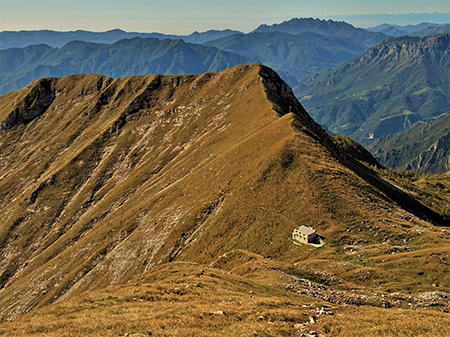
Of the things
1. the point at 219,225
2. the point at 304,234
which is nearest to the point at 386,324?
the point at 304,234

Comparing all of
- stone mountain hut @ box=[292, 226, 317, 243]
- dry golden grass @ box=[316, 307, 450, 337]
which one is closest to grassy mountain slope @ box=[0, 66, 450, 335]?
stone mountain hut @ box=[292, 226, 317, 243]

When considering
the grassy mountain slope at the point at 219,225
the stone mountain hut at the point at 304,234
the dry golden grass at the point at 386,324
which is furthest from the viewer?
the stone mountain hut at the point at 304,234

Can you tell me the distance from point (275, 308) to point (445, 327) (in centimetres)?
1795

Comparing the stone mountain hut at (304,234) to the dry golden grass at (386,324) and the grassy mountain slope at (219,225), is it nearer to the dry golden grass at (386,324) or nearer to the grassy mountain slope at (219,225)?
the grassy mountain slope at (219,225)

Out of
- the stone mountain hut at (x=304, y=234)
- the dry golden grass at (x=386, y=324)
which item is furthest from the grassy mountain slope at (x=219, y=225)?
the dry golden grass at (x=386, y=324)

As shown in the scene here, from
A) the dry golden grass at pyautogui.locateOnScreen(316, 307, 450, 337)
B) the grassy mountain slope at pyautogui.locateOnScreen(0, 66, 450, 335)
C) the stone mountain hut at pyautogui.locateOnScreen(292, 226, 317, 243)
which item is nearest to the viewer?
the dry golden grass at pyautogui.locateOnScreen(316, 307, 450, 337)

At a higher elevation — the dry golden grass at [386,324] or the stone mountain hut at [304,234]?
the dry golden grass at [386,324]

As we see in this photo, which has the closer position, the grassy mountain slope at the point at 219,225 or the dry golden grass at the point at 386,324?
the dry golden grass at the point at 386,324

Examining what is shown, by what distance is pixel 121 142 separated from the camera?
19650cm

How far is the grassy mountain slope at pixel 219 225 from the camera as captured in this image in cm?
5159

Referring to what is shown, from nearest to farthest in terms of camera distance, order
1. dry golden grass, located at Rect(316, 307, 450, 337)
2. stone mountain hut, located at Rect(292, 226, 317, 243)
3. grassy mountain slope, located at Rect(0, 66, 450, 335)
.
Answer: dry golden grass, located at Rect(316, 307, 450, 337), grassy mountain slope, located at Rect(0, 66, 450, 335), stone mountain hut, located at Rect(292, 226, 317, 243)

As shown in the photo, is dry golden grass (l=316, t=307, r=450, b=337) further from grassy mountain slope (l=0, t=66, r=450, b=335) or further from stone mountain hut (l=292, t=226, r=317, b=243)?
stone mountain hut (l=292, t=226, r=317, b=243)

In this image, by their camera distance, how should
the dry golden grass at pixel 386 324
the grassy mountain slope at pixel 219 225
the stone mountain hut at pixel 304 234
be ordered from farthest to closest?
1. the stone mountain hut at pixel 304 234
2. the grassy mountain slope at pixel 219 225
3. the dry golden grass at pixel 386 324

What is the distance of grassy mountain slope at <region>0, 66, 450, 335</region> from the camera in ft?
169
